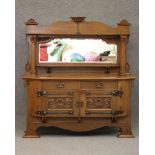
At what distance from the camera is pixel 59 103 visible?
3.79 meters

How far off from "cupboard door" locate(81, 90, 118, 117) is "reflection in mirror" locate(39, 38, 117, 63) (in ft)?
1.50

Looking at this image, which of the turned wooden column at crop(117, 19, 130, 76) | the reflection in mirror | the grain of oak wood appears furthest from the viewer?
the reflection in mirror

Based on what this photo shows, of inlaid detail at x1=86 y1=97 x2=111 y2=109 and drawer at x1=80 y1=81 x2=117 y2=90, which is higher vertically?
drawer at x1=80 y1=81 x2=117 y2=90

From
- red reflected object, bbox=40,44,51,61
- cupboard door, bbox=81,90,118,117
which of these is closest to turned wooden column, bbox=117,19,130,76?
cupboard door, bbox=81,90,118,117

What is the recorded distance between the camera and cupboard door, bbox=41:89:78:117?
3.78m

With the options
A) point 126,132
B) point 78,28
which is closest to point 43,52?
point 78,28

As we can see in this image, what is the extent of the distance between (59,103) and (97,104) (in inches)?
15.7

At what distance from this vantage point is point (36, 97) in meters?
3.79

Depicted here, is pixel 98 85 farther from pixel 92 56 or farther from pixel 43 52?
pixel 43 52

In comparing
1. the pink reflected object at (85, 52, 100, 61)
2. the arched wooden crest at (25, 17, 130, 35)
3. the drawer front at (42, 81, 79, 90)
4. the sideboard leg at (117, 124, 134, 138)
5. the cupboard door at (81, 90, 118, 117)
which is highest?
the arched wooden crest at (25, 17, 130, 35)

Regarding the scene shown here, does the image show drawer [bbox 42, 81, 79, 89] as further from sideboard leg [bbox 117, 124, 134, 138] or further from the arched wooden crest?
sideboard leg [bbox 117, 124, 134, 138]
